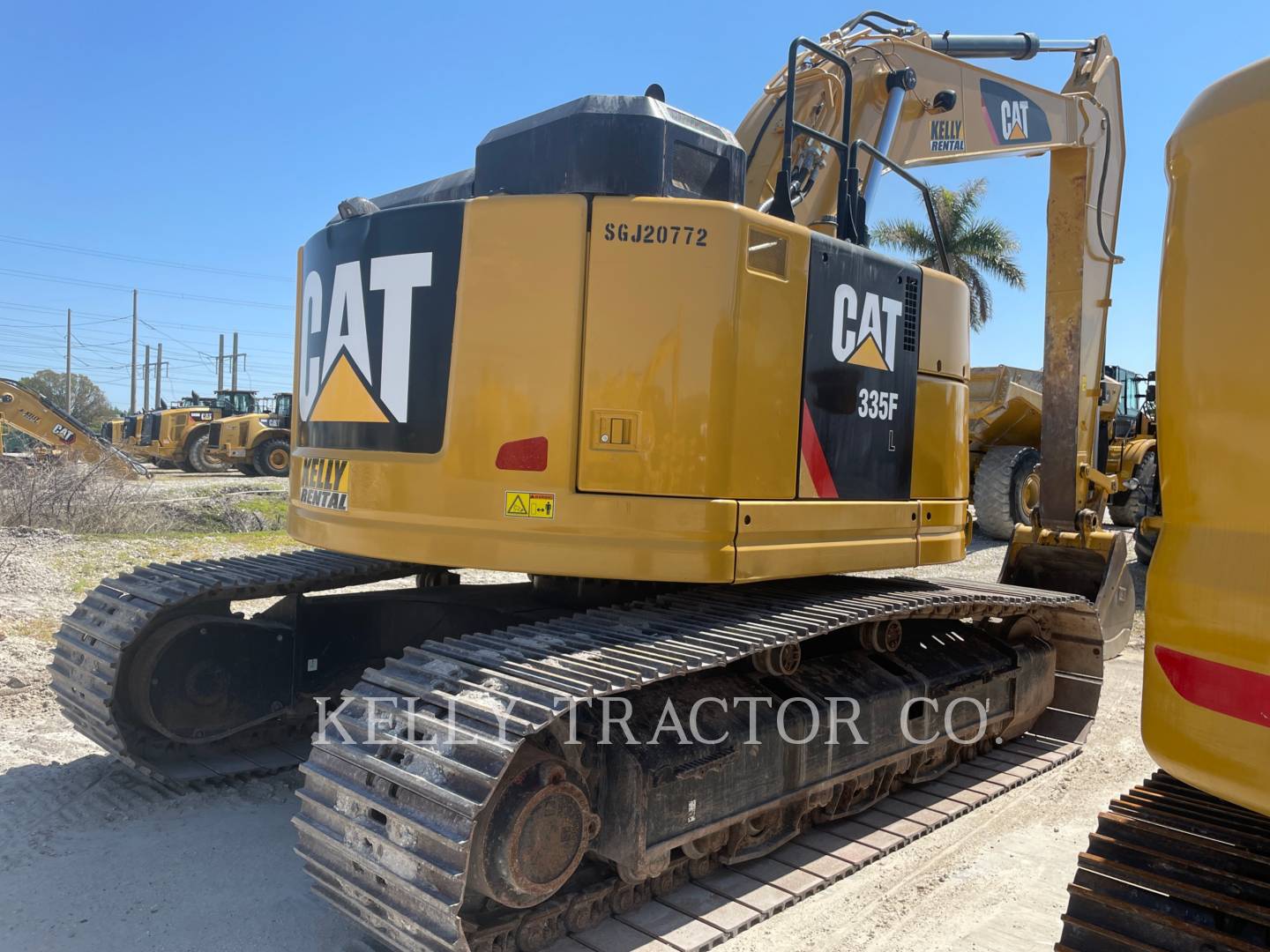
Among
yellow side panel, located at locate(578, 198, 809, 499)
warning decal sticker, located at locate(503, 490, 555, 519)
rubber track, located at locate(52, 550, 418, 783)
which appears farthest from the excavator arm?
rubber track, located at locate(52, 550, 418, 783)

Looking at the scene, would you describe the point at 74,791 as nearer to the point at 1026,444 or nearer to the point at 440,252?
the point at 440,252

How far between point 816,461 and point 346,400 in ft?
6.34

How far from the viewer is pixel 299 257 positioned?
4.52 meters

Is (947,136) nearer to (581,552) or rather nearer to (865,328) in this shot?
(865,328)

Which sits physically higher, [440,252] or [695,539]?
[440,252]

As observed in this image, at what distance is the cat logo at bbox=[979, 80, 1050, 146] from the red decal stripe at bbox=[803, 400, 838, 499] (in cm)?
381

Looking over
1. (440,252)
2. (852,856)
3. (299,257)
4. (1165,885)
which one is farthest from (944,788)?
(299,257)

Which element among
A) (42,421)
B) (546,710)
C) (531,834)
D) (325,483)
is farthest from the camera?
(42,421)

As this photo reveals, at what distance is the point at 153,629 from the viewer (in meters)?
4.47

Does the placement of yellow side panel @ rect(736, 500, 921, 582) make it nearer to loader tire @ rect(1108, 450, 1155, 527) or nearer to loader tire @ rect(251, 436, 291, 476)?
A: loader tire @ rect(1108, 450, 1155, 527)

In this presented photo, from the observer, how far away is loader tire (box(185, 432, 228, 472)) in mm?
27266

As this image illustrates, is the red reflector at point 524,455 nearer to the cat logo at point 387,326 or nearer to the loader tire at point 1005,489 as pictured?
the cat logo at point 387,326

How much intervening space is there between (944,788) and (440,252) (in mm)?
3524

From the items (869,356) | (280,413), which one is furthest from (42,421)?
(869,356)
